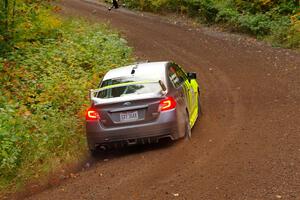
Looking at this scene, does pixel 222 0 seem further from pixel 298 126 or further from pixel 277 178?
pixel 277 178

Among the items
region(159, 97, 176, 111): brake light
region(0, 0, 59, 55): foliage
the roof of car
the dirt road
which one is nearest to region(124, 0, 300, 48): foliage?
the dirt road

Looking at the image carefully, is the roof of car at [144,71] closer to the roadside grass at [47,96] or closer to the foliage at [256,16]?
the roadside grass at [47,96]

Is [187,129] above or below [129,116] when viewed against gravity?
below

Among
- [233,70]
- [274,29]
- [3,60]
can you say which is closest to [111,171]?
[3,60]

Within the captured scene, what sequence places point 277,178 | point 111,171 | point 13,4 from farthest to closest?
point 13,4 < point 111,171 < point 277,178

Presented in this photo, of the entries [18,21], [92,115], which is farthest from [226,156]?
[18,21]

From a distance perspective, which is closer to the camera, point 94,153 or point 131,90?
point 131,90

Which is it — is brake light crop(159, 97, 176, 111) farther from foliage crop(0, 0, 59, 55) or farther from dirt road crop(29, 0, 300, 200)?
foliage crop(0, 0, 59, 55)

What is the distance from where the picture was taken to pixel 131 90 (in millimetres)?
9891

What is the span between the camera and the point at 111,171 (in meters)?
8.98

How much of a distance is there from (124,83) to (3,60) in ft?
17.6

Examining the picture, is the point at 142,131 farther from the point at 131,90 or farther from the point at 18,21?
the point at 18,21

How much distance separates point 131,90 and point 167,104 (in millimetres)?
750

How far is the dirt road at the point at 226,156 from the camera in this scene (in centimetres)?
751
